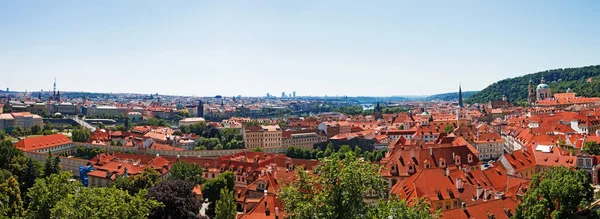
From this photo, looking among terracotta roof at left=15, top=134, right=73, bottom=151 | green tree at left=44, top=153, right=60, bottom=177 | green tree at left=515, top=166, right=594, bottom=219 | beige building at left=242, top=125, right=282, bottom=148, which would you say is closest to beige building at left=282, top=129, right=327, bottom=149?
beige building at left=242, top=125, right=282, bottom=148

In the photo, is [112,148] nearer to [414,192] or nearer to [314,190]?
[414,192]

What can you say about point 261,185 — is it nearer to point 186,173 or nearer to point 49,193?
A: point 186,173

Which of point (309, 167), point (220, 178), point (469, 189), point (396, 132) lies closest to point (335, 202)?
point (469, 189)

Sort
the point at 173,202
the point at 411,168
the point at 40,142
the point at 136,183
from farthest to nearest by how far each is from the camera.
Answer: the point at 40,142, the point at 411,168, the point at 136,183, the point at 173,202

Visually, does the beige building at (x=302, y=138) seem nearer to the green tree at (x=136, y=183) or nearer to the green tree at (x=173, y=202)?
the green tree at (x=136, y=183)

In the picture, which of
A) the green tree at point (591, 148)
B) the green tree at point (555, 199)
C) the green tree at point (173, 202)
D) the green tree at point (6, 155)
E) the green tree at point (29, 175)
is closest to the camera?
the green tree at point (555, 199)

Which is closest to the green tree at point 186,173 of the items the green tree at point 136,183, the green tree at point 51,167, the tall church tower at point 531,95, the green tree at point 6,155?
the green tree at point 136,183

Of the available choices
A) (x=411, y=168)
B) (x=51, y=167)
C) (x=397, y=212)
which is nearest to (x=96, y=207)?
(x=397, y=212)
